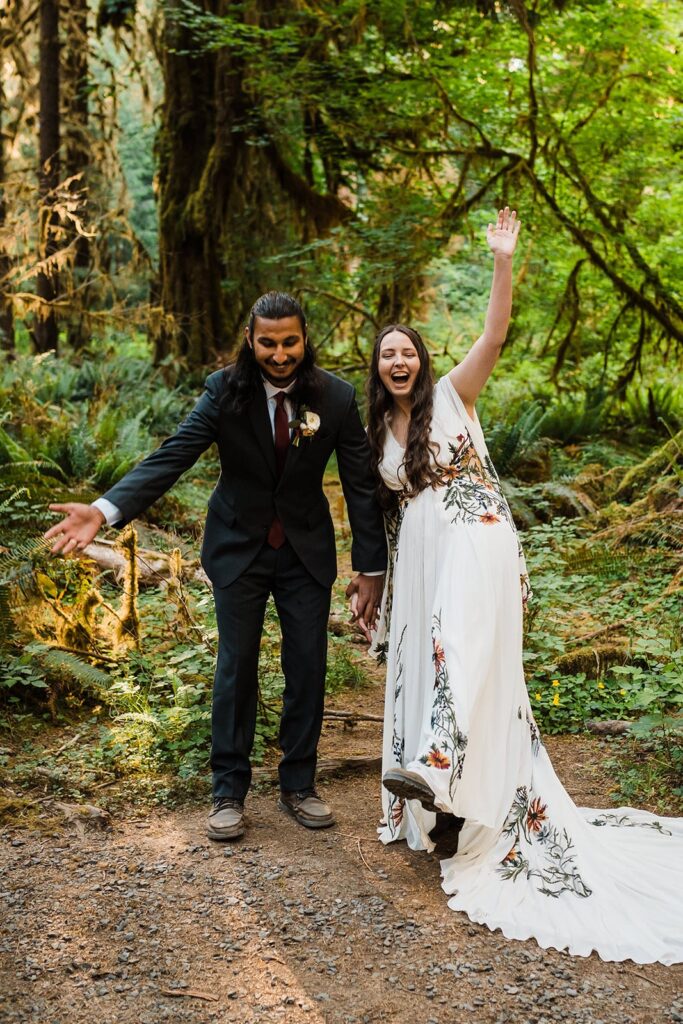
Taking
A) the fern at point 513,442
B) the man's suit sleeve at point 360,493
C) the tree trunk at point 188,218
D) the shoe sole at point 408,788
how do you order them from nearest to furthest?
the shoe sole at point 408,788 → the man's suit sleeve at point 360,493 → the fern at point 513,442 → the tree trunk at point 188,218

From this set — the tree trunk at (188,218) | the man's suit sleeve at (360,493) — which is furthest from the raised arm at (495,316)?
the tree trunk at (188,218)

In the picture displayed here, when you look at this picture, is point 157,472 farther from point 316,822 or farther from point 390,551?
point 316,822

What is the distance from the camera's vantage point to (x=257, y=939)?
315cm

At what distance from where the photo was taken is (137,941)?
3104 millimetres

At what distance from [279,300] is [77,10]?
12426 millimetres

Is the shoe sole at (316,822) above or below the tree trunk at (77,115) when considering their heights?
below

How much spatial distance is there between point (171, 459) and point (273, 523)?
19.5 inches

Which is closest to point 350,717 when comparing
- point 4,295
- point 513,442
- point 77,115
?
point 513,442

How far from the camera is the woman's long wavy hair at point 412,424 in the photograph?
378 centimetres

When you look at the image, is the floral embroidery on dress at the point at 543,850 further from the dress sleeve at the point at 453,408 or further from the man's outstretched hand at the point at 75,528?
the man's outstretched hand at the point at 75,528

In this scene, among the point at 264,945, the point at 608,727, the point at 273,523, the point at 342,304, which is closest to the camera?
the point at 264,945

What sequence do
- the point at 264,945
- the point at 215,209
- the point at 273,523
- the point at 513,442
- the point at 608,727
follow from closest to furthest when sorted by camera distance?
the point at 264,945, the point at 273,523, the point at 608,727, the point at 513,442, the point at 215,209

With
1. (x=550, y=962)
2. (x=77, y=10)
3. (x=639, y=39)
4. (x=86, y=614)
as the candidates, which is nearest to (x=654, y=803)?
(x=550, y=962)

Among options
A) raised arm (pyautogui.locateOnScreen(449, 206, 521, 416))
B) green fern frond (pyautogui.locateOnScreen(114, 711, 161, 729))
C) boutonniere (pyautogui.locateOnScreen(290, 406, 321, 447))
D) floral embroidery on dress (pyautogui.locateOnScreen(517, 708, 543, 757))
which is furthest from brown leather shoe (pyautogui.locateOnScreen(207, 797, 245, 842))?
raised arm (pyautogui.locateOnScreen(449, 206, 521, 416))
